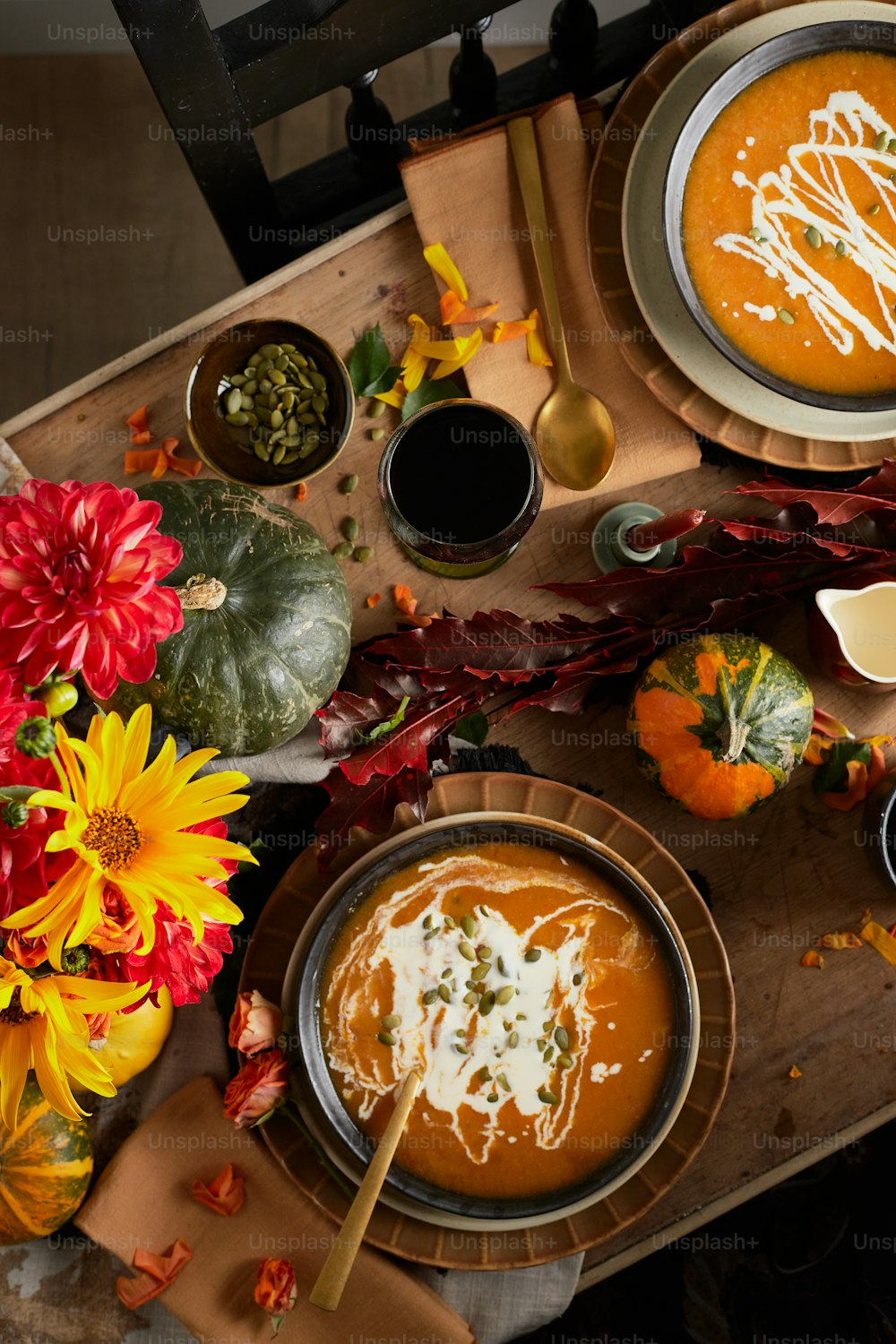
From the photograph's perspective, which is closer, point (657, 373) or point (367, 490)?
point (657, 373)

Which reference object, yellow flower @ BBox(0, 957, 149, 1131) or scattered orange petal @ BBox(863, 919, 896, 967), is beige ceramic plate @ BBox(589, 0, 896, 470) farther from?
yellow flower @ BBox(0, 957, 149, 1131)

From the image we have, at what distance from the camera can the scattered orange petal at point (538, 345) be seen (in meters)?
1.74

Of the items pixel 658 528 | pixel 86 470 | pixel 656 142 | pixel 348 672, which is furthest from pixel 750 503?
pixel 86 470

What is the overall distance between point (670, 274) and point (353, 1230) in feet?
4.65

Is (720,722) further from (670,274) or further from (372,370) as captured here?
(372,370)

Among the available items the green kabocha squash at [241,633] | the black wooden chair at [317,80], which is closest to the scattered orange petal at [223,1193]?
the green kabocha squash at [241,633]

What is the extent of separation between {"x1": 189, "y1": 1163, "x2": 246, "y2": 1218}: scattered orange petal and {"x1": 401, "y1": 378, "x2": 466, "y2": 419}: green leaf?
1244 millimetres

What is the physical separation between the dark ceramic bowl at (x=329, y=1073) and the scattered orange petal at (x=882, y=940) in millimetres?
350

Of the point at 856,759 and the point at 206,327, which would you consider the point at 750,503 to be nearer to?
the point at 856,759

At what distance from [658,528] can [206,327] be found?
814 millimetres

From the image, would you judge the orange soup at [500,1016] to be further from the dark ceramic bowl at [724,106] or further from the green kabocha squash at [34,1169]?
the dark ceramic bowl at [724,106]

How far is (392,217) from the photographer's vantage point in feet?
5.84

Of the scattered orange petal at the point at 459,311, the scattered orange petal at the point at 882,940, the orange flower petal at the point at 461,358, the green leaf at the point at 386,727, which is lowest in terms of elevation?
the scattered orange petal at the point at 882,940

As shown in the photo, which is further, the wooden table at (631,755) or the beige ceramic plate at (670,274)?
the wooden table at (631,755)
